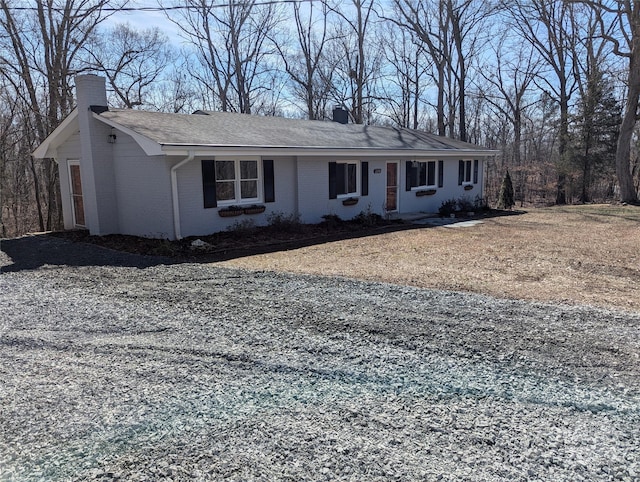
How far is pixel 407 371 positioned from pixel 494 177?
1290 inches

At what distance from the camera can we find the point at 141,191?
34.9ft

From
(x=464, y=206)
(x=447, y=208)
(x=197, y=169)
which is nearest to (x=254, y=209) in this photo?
(x=197, y=169)

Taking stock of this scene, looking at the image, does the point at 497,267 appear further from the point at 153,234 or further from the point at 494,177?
the point at 494,177

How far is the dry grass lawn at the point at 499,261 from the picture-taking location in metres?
6.06

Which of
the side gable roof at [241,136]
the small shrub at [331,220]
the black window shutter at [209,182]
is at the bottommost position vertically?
the small shrub at [331,220]

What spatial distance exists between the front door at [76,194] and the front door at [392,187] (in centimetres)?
908

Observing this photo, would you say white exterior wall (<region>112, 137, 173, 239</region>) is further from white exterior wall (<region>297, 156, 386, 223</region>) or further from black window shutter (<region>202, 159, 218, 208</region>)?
white exterior wall (<region>297, 156, 386, 223</region>)

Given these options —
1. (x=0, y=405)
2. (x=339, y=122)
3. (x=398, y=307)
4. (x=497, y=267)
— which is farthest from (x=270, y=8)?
(x=0, y=405)

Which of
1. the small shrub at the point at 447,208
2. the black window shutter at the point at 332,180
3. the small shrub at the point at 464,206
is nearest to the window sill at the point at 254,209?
the black window shutter at the point at 332,180

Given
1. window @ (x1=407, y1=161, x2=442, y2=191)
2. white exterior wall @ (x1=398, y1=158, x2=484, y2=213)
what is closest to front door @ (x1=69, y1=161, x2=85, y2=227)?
white exterior wall @ (x1=398, y1=158, x2=484, y2=213)

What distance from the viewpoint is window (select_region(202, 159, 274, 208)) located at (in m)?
10.5

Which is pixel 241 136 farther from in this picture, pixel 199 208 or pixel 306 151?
pixel 199 208

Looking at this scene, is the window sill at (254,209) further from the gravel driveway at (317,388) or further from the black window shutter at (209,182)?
the gravel driveway at (317,388)

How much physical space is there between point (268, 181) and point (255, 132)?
5.53 feet
